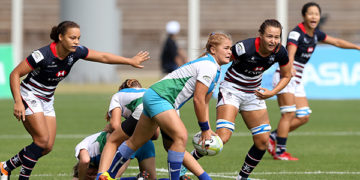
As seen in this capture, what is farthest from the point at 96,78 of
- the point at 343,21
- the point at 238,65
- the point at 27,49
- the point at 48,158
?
the point at 238,65

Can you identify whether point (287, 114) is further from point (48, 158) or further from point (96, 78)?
point (96, 78)

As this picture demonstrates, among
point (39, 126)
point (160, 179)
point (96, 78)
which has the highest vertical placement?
point (39, 126)

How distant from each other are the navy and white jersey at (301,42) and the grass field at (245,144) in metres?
1.38

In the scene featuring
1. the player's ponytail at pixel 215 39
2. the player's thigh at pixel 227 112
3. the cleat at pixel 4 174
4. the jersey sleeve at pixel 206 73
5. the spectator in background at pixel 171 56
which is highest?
the player's ponytail at pixel 215 39

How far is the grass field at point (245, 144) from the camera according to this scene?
9.80 metres

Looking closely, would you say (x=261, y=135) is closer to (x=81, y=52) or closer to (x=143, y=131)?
(x=143, y=131)

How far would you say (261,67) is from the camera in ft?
29.9

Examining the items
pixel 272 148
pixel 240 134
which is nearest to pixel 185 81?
pixel 272 148

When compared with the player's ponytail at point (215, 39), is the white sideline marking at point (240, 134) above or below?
below

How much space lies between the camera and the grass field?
9797 millimetres

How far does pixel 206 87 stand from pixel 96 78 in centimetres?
2170

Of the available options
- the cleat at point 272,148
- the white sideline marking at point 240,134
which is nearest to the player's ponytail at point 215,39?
the cleat at point 272,148

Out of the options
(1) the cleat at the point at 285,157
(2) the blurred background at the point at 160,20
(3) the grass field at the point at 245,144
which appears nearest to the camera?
(3) the grass field at the point at 245,144

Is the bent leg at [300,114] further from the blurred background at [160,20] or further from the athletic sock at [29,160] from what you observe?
the blurred background at [160,20]
